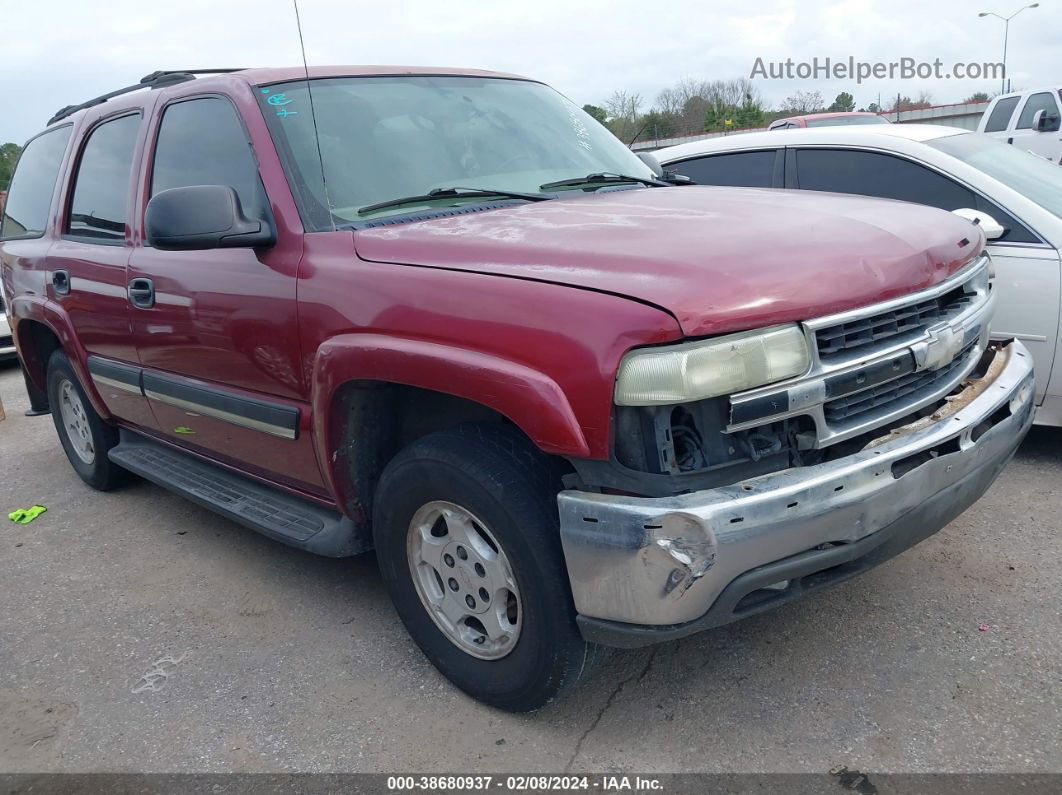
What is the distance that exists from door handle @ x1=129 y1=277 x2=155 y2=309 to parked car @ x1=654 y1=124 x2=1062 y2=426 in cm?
332

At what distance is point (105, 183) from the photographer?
4172 mm

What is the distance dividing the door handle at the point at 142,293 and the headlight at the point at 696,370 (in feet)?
7.62

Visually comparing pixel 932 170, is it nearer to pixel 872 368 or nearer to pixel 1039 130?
pixel 872 368

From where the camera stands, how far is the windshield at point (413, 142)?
3.03 m

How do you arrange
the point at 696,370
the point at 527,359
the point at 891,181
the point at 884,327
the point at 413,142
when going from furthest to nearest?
the point at 891,181 < the point at 413,142 < the point at 884,327 < the point at 527,359 < the point at 696,370

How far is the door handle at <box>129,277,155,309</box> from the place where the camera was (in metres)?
3.60

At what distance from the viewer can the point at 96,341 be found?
13.8 ft

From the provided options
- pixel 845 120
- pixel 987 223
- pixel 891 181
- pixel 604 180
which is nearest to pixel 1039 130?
pixel 845 120

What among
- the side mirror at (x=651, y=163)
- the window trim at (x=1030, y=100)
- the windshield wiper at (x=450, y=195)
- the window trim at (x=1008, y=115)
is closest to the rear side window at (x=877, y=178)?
the side mirror at (x=651, y=163)

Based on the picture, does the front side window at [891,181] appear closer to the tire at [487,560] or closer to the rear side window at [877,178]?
→ the rear side window at [877,178]

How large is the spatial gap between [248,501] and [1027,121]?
1401 centimetres

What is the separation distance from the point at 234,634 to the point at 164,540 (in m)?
1.18

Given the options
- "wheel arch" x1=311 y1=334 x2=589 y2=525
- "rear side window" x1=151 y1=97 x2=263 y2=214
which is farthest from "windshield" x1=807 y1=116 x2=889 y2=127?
"wheel arch" x1=311 y1=334 x2=589 y2=525

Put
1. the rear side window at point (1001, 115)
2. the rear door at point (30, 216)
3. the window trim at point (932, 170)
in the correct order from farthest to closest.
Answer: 1. the rear side window at point (1001, 115)
2. the rear door at point (30, 216)
3. the window trim at point (932, 170)
